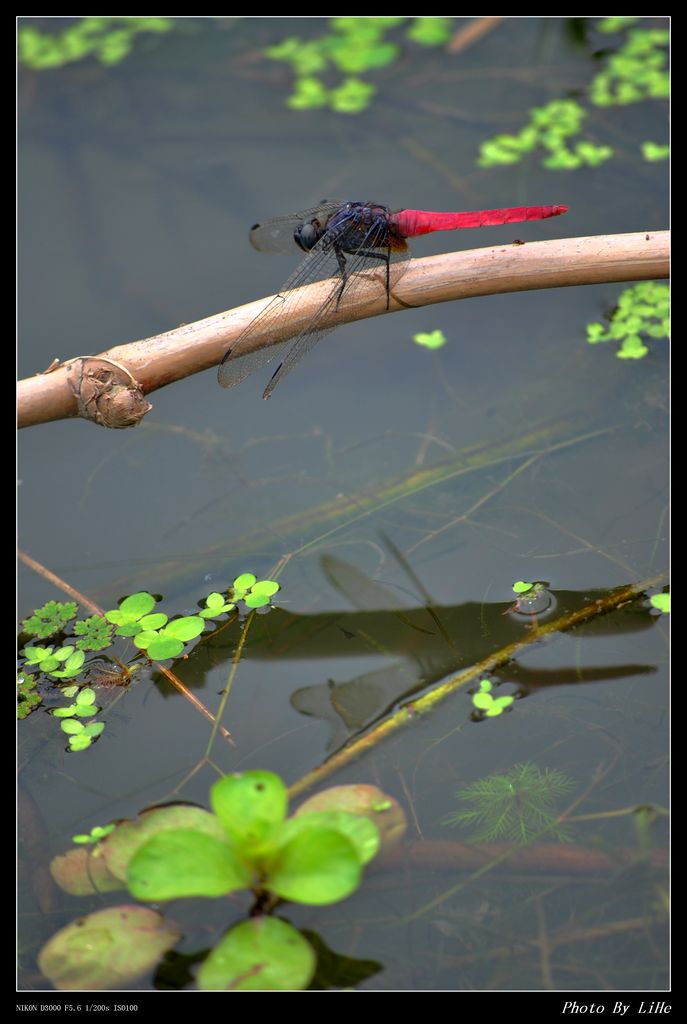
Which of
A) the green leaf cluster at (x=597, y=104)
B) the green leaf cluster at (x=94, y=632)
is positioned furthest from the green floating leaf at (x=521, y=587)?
the green leaf cluster at (x=597, y=104)

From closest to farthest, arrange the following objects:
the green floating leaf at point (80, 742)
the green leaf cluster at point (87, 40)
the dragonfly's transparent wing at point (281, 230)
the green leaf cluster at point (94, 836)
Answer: the green leaf cluster at point (94, 836)
the green floating leaf at point (80, 742)
the dragonfly's transparent wing at point (281, 230)
the green leaf cluster at point (87, 40)

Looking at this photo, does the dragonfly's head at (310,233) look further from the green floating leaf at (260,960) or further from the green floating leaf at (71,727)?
the green floating leaf at (260,960)

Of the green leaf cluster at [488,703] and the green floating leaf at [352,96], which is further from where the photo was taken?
the green floating leaf at [352,96]

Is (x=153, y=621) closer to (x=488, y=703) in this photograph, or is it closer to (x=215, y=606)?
(x=215, y=606)

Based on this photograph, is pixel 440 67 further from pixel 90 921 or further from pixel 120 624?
pixel 90 921

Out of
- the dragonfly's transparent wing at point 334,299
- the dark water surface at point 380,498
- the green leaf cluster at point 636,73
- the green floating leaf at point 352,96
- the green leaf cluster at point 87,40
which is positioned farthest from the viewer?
the green leaf cluster at point 87,40

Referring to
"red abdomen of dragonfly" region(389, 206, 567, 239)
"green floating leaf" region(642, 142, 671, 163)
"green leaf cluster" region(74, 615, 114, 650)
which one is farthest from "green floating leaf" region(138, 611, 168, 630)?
"green floating leaf" region(642, 142, 671, 163)

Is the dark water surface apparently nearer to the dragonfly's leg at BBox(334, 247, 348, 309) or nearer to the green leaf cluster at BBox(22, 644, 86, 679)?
the green leaf cluster at BBox(22, 644, 86, 679)
